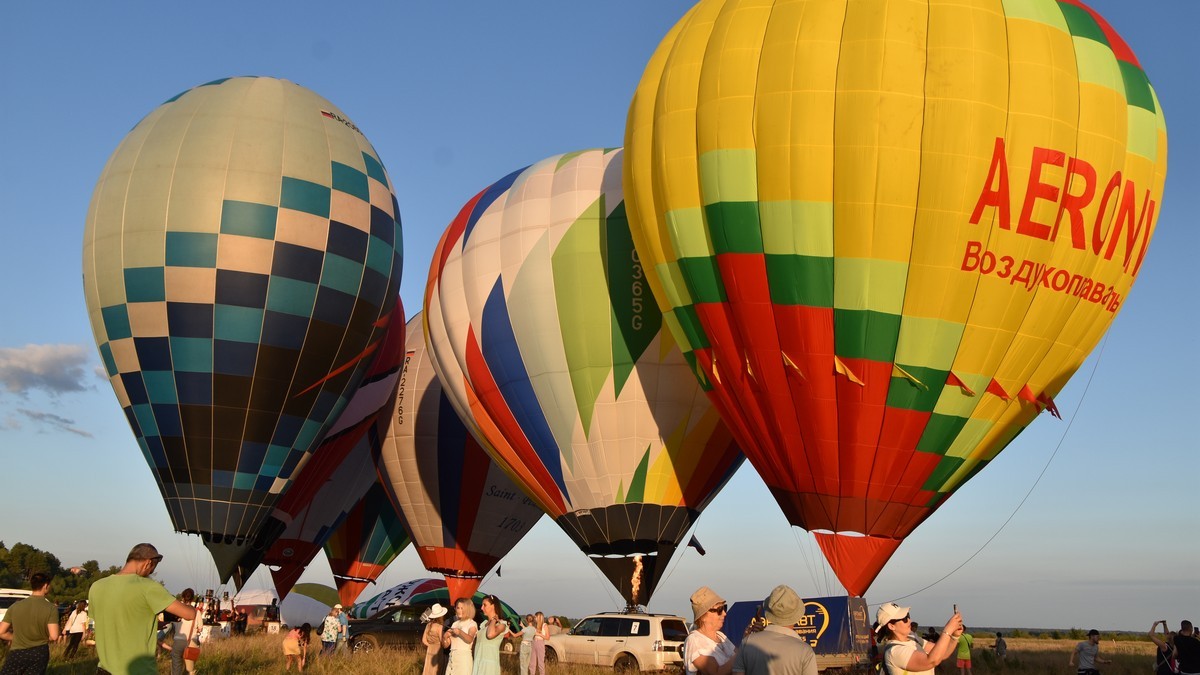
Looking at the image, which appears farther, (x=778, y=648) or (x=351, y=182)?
(x=351, y=182)

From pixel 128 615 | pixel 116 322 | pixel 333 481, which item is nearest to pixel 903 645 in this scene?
pixel 128 615

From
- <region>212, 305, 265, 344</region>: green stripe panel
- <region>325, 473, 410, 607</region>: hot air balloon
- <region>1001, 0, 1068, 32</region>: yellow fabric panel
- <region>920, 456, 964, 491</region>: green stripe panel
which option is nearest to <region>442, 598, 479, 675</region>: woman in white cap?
<region>920, 456, 964, 491</region>: green stripe panel

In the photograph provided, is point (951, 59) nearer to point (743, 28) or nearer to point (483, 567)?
point (743, 28)

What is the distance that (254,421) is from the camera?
1947 cm

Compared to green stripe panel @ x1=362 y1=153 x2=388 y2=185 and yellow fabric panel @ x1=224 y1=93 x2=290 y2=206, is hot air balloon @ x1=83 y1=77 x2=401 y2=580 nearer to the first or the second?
yellow fabric panel @ x1=224 y1=93 x2=290 y2=206

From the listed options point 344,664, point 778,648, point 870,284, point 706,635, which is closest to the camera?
point 778,648

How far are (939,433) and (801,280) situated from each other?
2769 mm

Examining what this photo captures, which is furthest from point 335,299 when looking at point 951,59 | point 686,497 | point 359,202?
point 951,59

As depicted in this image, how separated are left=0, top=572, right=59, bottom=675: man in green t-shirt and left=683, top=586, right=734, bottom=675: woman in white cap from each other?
4123 millimetres

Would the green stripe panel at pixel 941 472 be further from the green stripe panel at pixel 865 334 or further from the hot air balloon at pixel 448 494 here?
the hot air balloon at pixel 448 494

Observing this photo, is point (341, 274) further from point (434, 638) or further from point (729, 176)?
point (434, 638)

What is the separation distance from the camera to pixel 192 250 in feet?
62.2

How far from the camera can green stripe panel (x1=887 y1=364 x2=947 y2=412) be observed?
14086 mm

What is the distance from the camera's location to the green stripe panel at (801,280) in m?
14.1
